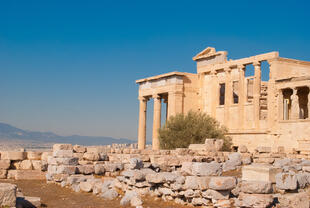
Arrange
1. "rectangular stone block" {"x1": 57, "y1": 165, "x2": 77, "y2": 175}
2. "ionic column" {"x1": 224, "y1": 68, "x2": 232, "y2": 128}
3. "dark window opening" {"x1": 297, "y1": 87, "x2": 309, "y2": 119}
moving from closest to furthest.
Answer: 1. "rectangular stone block" {"x1": 57, "y1": 165, "x2": 77, "y2": 175}
2. "dark window opening" {"x1": 297, "y1": 87, "x2": 309, "y2": 119}
3. "ionic column" {"x1": 224, "y1": 68, "x2": 232, "y2": 128}

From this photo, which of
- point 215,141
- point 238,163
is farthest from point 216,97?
point 238,163

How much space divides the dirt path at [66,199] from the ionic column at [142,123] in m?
24.8

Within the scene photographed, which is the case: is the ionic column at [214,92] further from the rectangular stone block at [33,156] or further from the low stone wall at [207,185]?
the low stone wall at [207,185]

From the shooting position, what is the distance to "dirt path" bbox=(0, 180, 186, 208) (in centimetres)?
991

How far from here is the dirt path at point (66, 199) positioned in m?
9.91

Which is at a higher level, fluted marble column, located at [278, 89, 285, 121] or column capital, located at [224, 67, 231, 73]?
column capital, located at [224, 67, 231, 73]

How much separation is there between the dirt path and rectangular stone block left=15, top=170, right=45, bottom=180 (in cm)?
189

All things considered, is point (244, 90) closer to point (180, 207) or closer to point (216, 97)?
point (216, 97)

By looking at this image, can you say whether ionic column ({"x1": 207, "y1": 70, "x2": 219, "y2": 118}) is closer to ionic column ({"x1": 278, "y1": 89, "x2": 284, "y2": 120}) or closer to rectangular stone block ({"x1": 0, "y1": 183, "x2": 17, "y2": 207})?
ionic column ({"x1": 278, "y1": 89, "x2": 284, "y2": 120})

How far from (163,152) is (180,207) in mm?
11611

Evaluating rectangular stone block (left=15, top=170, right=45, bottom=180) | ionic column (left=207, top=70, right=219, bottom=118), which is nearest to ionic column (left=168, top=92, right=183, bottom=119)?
ionic column (left=207, top=70, right=219, bottom=118)

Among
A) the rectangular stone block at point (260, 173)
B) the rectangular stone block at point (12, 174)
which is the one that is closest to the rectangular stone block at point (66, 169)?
the rectangular stone block at point (12, 174)

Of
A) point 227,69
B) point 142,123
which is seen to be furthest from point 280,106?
point 142,123

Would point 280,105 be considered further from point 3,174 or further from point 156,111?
point 3,174
